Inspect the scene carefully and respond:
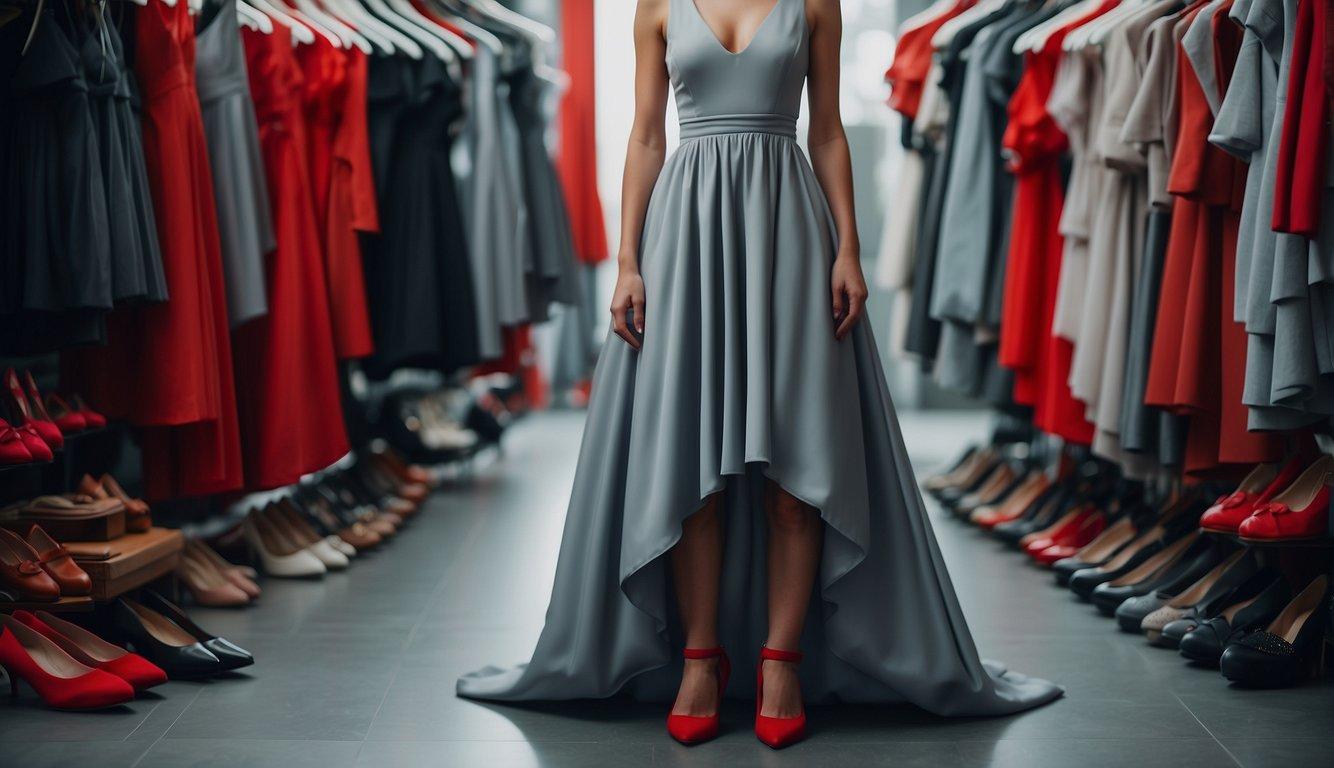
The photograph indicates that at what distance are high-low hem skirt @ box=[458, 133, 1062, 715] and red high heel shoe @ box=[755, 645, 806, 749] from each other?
0.45ft

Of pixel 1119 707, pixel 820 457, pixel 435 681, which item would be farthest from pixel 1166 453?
pixel 435 681

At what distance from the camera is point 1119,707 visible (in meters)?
2.34

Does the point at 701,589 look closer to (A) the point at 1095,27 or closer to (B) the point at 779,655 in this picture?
(B) the point at 779,655

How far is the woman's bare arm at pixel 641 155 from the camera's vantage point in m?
2.23

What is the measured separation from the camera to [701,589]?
7.34 feet

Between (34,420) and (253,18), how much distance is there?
4.10 ft

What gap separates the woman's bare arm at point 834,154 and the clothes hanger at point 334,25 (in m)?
2.00

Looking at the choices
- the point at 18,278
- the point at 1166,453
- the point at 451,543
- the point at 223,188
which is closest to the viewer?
the point at 18,278

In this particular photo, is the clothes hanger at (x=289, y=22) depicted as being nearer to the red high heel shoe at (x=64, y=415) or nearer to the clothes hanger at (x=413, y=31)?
the clothes hanger at (x=413, y=31)

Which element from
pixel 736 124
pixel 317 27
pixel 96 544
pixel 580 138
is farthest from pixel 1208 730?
pixel 580 138

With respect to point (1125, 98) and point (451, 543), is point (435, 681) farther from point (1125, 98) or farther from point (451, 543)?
point (1125, 98)

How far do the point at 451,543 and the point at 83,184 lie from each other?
1.60 meters

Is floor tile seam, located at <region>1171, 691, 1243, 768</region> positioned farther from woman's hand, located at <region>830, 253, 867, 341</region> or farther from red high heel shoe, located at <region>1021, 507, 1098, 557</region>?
red high heel shoe, located at <region>1021, 507, 1098, 557</region>

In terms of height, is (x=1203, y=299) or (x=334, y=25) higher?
(x=334, y=25)
